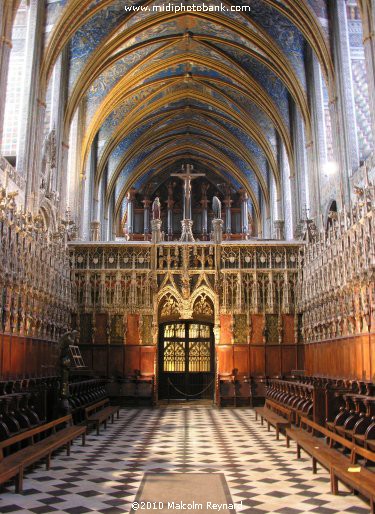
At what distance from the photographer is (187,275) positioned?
20.5m

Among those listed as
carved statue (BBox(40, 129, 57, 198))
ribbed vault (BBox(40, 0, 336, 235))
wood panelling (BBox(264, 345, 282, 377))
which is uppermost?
ribbed vault (BBox(40, 0, 336, 235))

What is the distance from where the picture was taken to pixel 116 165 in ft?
109

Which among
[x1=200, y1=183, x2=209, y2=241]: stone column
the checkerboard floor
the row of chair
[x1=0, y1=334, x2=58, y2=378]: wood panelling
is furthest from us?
[x1=200, y1=183, x2=209, y2=241]: stone column

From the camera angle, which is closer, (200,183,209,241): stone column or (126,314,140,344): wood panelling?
(126,314,140,344): wood panelling

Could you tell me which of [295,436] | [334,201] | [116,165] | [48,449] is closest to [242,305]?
[334,201]

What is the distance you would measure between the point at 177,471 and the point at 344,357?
28.8 ft

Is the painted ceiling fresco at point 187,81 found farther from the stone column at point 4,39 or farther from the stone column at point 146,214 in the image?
the stone column at point 4,39

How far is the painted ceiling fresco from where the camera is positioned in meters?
21.9

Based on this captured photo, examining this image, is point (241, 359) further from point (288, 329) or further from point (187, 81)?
point (187, 81)

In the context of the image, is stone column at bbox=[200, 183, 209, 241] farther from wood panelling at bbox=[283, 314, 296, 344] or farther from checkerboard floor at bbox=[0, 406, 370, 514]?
checkerboard floor at bbox=[0, 406, 370, 514]

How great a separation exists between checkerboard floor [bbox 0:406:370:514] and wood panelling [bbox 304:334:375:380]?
311cm

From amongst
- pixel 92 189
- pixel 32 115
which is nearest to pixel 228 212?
pixel 92 189

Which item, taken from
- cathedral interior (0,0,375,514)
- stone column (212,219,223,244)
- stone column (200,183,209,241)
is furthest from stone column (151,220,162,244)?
stone column (200,183,209,241)

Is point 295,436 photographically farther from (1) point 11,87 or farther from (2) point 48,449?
(1) point 11,87
